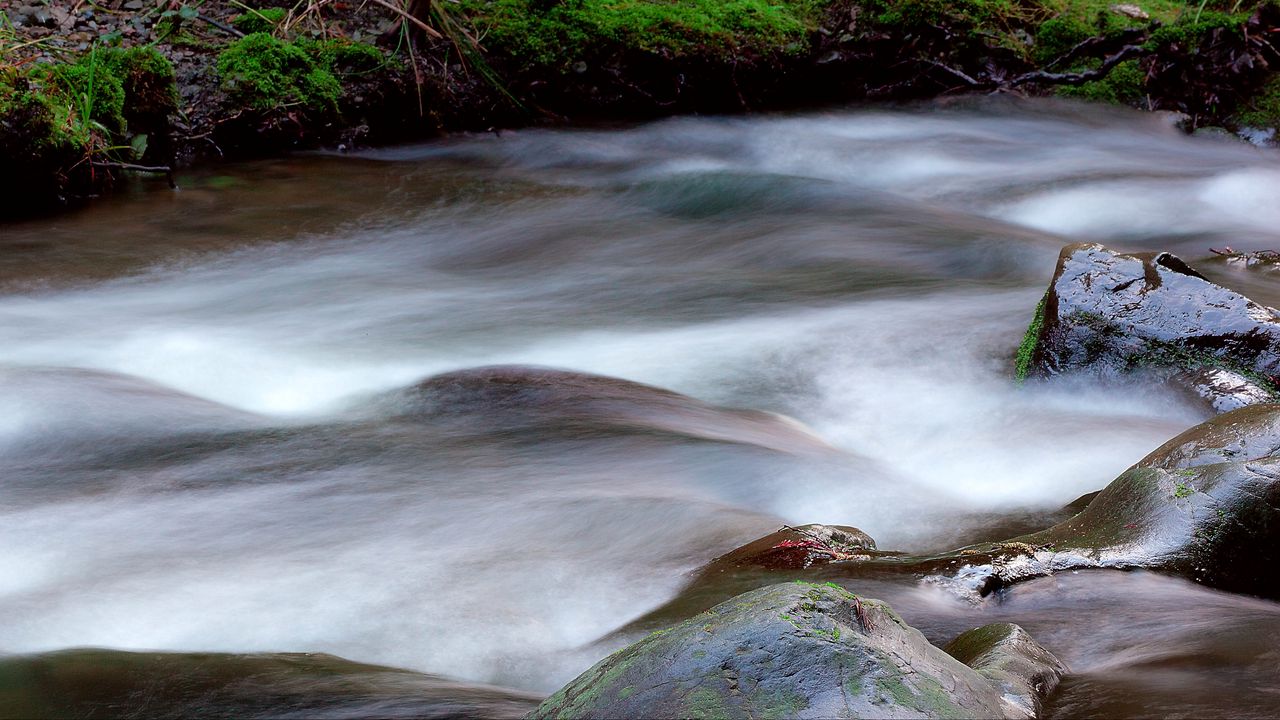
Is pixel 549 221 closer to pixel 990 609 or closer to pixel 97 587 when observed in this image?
pixel 97 587

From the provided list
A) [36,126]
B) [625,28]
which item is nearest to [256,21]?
[36,126]

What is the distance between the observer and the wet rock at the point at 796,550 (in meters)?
2.61

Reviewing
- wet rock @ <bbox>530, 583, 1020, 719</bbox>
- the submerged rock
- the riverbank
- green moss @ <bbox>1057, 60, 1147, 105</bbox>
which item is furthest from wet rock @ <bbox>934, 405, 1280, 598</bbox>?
green moss @ <bbox>1057, 60, 1147, 105</bbox>

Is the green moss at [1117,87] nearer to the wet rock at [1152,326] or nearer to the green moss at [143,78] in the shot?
the wet rock at [1152,326]

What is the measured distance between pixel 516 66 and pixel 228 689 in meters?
6.54

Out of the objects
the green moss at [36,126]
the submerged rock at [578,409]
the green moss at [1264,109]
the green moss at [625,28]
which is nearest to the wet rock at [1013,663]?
the submerged rock at [578,409]

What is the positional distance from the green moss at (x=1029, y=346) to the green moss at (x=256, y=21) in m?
5.74

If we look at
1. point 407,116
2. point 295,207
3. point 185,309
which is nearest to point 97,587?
point 185,309

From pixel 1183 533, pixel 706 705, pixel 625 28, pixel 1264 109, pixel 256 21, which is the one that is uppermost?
pixel 256 21

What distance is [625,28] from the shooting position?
26.9 feet

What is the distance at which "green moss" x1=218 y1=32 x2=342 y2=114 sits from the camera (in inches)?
287

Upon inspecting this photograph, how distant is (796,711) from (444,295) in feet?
14.4

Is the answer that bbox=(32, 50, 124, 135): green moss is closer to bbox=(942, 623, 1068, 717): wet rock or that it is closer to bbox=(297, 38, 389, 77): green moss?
bbox=(297, 38, 389, 77): green moss

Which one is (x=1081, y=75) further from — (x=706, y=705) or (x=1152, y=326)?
(x=706, y=705)
